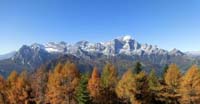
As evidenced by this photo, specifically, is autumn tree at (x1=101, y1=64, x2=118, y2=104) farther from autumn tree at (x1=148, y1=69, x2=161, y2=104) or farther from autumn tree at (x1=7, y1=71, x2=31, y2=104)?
autumn tree at (x1=7, y1=71, x2=31, y2=104)

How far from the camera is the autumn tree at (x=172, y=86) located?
79625mm

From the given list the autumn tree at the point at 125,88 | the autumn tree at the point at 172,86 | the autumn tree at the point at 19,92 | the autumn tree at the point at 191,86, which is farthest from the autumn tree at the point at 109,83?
the autumn tree at the point at 19,92

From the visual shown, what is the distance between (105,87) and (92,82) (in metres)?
4.13

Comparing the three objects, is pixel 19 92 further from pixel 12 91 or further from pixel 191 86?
pixel 191 86

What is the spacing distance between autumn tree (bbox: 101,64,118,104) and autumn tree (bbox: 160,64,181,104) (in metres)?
14.6

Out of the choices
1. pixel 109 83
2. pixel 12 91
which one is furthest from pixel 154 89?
pixel 12 91

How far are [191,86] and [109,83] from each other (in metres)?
23.2

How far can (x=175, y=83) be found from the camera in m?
79.9

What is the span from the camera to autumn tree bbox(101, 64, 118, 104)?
8719cm

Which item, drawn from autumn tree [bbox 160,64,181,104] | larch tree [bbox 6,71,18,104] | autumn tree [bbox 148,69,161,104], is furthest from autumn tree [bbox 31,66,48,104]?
autumn tree [bbox 160,64,181,104]

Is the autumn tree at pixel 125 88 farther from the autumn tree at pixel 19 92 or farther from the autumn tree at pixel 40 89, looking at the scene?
the autumn tree at pixel 19 92

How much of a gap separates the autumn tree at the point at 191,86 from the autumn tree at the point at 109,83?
20.2 meters

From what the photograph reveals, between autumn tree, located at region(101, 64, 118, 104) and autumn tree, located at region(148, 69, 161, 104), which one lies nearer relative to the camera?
autumn tree, located at region(148, 69, 161, 104)

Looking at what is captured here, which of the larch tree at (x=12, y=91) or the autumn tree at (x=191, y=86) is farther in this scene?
the larch tree at (x=12, y=91)
